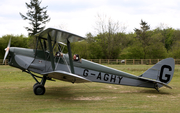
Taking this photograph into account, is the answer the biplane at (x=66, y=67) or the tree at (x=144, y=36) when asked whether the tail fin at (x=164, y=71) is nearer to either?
the biplane at (x=66, y=67)

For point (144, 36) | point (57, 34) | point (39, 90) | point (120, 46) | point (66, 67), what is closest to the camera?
point (57, 34)

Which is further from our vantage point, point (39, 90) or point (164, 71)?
point (164, 71)

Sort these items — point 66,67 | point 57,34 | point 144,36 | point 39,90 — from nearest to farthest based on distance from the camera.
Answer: point 57,34 → point 39,90 → point 66,67 → point 144,36

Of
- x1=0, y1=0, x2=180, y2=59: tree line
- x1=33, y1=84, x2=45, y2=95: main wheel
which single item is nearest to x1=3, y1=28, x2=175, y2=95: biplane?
x1=33, y1=84, x2=45, y2=95: main wheel

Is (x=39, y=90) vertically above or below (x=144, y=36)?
below

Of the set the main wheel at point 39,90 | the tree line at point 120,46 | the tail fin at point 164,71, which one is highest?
the tree line at point 120,46

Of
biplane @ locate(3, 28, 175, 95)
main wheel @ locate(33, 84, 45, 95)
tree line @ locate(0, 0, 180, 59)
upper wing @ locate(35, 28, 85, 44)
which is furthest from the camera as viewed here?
tree line @ locate(0, 0, 180, 59)

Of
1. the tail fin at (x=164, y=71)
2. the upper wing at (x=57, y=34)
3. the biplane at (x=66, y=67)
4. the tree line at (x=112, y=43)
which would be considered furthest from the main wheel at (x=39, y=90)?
the tree line at (x=112, y=43)

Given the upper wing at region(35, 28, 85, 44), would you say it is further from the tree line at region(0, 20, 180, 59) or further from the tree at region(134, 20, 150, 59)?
the tree at region(134, 20, 150, 59)

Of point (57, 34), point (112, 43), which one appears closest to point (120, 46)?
point (112, 43)

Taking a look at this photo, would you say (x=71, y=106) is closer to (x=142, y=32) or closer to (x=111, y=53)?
(x=111, y=53)

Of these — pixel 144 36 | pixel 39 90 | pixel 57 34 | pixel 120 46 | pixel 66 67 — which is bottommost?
pixel 39 90

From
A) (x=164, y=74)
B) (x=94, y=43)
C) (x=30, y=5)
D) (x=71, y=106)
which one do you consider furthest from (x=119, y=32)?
→ (x=71, y=106)

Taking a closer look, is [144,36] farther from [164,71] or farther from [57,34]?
[57,34]
